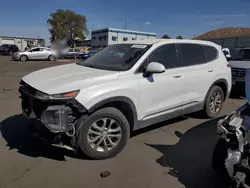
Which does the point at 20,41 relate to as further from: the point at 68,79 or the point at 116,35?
the point at 68,79

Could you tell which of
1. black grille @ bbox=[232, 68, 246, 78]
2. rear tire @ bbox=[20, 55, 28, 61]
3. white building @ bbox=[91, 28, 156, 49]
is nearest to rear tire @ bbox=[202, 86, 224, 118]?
black grille @ bbox=[232, 68, 246, 78]

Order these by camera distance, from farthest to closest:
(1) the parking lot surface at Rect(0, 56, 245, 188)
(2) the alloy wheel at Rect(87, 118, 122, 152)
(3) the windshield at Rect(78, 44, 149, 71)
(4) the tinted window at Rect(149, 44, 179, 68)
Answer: (4) the tinted window at Rect(149, 44, 179, 68) < (3) the windshield at Rect(78, 44, 149, 71) < (2) the alloy wheel at Rect(87, 118, 122, 152) < (1) the parking lot surface at Rect(0, 56, 245, 188)

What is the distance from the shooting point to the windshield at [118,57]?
4213 millimetres

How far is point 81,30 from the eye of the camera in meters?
77.2

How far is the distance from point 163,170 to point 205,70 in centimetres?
269

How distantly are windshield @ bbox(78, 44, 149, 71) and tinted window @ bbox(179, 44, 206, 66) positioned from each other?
930 millimetres

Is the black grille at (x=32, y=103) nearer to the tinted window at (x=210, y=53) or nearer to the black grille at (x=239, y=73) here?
the tinted window at (x=210, y=53)

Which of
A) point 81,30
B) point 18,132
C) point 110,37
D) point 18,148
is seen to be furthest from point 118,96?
point 81,30

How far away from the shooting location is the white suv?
338 centimetres

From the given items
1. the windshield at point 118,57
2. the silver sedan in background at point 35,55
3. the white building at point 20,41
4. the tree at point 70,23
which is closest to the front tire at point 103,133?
the windshield at point 118,57

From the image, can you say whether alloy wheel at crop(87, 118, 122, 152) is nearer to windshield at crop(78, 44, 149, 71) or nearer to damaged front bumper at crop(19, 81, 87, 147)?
damaged front bumper at crop(19, 81, 87, 147)

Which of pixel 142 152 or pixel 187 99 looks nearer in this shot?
pixel 142 152

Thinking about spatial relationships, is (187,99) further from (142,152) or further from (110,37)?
(110,37)

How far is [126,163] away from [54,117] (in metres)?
1.25
